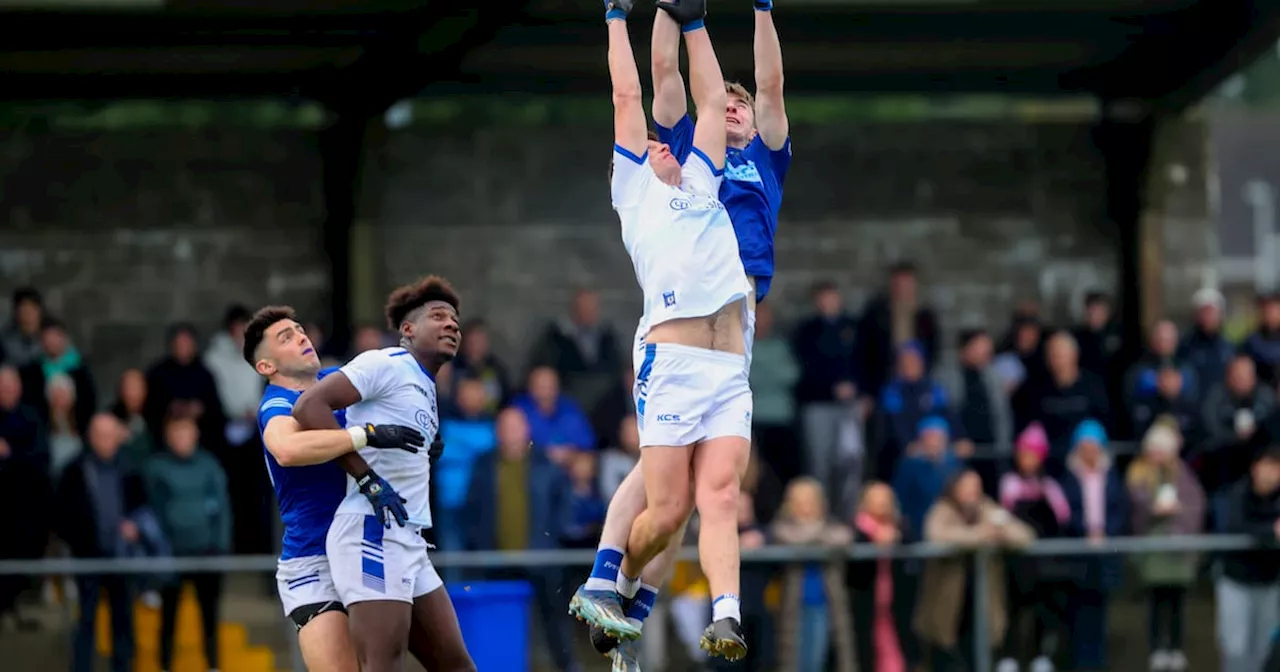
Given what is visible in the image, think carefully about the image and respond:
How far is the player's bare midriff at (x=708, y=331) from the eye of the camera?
883 centimetres

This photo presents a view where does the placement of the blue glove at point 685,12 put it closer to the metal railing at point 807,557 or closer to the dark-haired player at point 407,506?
the dark-haired player at point 407,506

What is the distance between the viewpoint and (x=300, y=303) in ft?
62.3

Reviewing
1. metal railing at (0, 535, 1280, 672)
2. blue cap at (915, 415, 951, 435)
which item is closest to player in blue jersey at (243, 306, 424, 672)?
metal railing at (0, 535, 1280, 672)

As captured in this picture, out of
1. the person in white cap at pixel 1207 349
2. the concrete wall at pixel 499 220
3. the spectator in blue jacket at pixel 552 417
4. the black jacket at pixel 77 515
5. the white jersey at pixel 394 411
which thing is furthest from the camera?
the concrete wall at pixel 499 220

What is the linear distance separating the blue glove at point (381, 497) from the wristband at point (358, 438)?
0.61ft

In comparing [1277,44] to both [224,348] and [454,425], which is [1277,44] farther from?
[224,348]

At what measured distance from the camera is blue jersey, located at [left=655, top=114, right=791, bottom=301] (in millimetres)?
9203

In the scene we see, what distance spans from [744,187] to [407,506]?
80.5 inches

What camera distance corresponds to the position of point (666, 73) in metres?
8.70

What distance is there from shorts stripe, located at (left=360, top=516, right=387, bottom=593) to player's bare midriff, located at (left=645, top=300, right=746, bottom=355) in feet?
4.69

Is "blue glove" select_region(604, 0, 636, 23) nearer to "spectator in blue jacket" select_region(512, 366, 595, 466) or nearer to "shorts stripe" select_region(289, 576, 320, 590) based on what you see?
"shorts stripe" select_region(289, 576, 320, 590)

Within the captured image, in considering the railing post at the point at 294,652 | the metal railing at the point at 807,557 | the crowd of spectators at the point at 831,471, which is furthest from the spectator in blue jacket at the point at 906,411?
the railing post at the point at 294,652

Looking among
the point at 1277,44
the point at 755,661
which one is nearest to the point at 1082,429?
the point at 755,661

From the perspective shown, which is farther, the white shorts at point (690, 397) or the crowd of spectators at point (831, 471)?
the crowd of spectators at point (831, 471)
